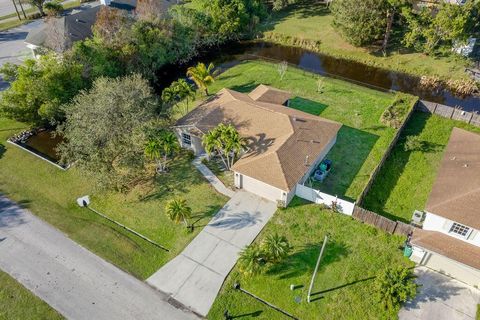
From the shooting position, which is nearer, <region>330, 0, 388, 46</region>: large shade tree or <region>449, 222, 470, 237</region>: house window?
<region>449, 222, 470, 237</region>: house window

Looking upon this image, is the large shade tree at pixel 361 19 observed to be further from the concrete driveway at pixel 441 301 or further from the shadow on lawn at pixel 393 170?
the concrete driveway at pixel 441 301

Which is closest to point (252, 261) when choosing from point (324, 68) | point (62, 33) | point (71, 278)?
point (71, 278)

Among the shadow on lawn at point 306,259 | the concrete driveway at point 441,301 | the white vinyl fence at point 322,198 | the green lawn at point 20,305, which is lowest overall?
the green lawn at point 20,305

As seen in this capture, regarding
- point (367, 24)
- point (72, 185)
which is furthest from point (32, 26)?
point (367, 24)

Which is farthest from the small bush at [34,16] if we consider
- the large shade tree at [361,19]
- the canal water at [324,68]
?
the large shade tree at [361,19]

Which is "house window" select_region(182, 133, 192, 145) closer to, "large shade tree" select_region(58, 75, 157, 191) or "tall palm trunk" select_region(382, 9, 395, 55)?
"large shade tree" select_region(58, 75, 157, 191)

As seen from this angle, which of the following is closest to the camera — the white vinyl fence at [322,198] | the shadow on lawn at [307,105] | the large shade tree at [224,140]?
the white vinyl fence at [322,198]

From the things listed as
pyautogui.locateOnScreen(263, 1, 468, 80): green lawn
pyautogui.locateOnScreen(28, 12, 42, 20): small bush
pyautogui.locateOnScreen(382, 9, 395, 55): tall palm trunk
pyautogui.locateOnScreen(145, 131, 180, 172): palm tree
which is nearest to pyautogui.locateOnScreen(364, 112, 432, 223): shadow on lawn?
pyautogui.locateOnScreen(263, 1, 468, 80): green lawn
